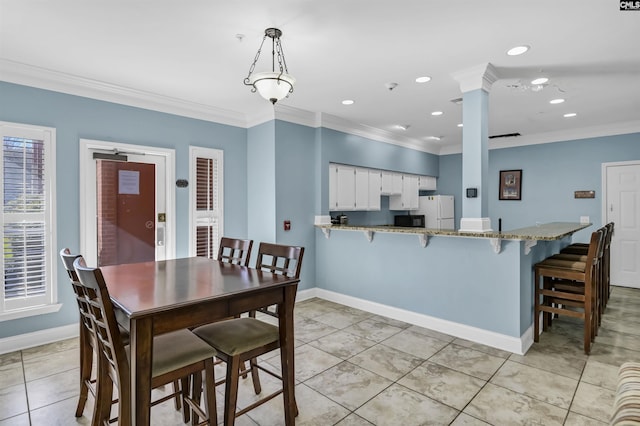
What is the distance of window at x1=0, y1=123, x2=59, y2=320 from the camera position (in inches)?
121

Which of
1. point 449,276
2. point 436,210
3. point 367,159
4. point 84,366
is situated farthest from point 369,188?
point 84,366

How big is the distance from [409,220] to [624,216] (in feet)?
10.8

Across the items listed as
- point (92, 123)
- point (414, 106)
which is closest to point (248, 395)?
point (92, 123)

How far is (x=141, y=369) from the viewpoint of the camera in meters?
1.45

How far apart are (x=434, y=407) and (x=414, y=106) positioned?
11.4 feet

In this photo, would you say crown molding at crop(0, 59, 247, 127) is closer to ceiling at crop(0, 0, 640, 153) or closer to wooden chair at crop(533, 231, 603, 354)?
ceiling at crop(0, 0, 640, 153)

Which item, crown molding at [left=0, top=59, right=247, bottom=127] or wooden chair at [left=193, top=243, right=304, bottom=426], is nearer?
wooden chair at [left=193, top=243, right=304, bottom=426]

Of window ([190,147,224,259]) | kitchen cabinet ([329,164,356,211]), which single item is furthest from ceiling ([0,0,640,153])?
kitchen cabinet ([329,164,356,211])

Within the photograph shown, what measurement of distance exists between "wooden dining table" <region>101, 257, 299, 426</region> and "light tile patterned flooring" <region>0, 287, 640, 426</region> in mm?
611

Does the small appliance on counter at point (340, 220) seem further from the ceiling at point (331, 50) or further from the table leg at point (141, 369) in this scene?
the table leg at point (141, 369)

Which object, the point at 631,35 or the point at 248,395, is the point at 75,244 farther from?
the point at 631,35

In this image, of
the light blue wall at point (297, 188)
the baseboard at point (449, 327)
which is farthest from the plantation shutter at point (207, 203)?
the baseboard at point (449, 327)

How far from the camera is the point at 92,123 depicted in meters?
3.54

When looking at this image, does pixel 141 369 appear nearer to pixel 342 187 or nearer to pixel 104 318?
pixel 104 318
